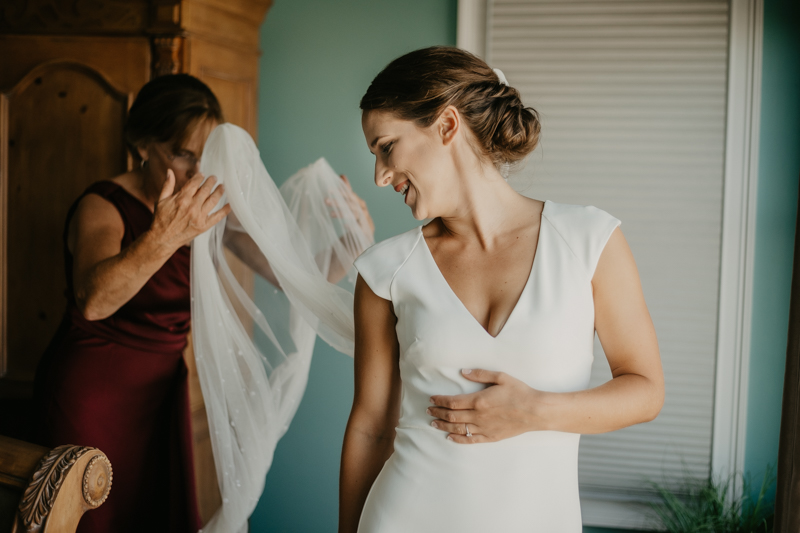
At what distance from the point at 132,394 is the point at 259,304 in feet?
1.47

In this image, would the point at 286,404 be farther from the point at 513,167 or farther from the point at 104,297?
the point at 513,167

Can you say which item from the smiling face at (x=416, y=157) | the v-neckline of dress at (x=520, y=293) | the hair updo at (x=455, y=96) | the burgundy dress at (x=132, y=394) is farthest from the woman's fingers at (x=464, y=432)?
the burgundy dress at (x=132, y=394)

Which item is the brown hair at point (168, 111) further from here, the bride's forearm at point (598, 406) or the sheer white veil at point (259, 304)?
the bride's forearm at point (598, 406)

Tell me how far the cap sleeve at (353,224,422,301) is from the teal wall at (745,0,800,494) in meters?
1.70

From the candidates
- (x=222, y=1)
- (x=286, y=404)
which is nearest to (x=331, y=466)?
(x=286, y=404)

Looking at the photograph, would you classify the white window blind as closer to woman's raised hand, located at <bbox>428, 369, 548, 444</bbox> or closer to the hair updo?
the hair updo

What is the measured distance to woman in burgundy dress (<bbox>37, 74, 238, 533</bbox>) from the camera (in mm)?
1688

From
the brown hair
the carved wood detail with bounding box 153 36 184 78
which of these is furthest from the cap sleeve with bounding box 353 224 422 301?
the carved wood detail with bounding box 153 36 184 78

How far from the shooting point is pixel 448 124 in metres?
1.08

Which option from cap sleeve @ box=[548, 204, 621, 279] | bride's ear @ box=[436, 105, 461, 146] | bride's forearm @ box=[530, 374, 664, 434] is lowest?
bride's forearm @ box=[530, 374, 664, 434]

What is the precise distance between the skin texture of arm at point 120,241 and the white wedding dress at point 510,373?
635 mm

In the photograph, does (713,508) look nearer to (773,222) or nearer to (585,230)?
(773,222)

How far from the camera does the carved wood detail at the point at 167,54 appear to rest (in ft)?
6.42

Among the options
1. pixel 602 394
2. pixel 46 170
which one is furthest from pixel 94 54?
pixel 602 394
